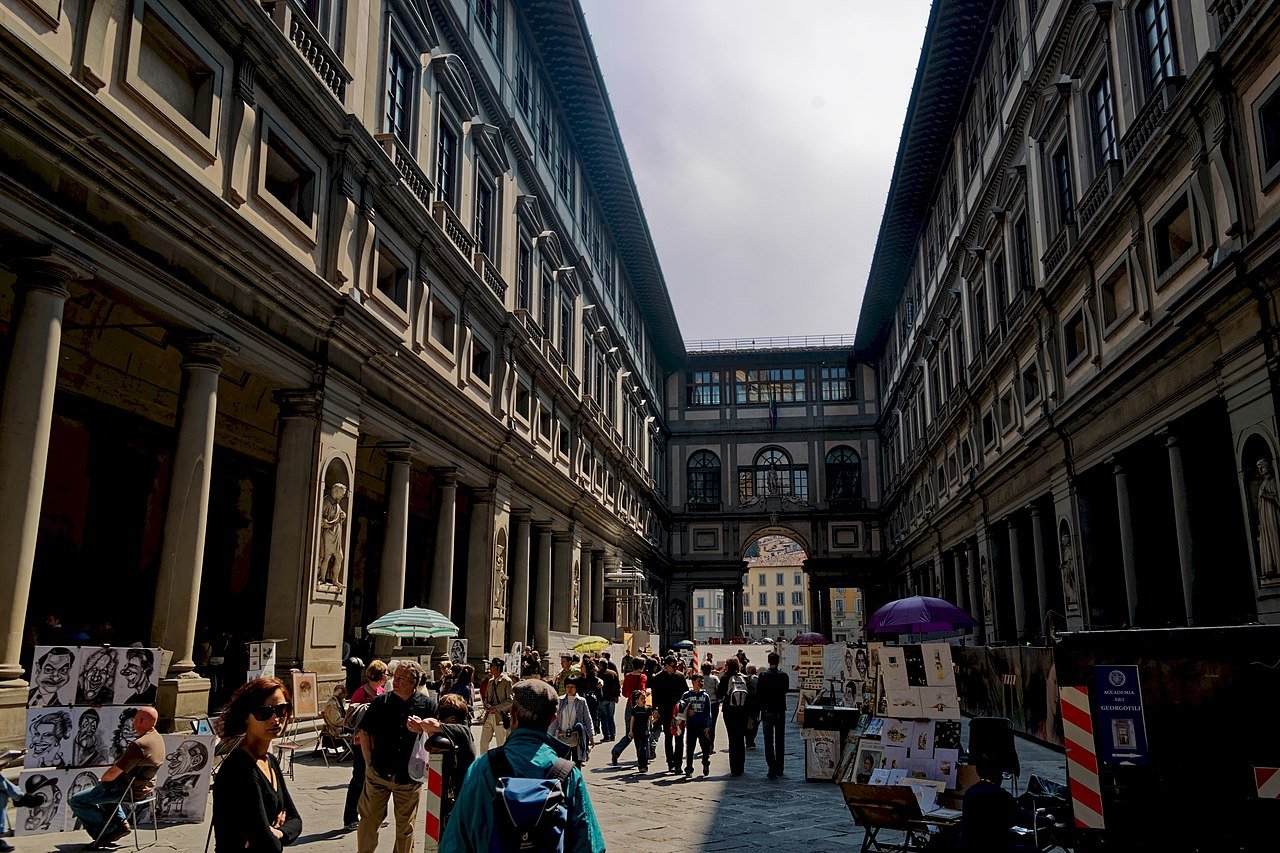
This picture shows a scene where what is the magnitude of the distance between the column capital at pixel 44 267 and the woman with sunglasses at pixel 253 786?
721 centimetres

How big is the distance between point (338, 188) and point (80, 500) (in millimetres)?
6379

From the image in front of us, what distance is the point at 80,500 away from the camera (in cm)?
1498

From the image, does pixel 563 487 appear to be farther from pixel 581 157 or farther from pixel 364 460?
pixel 581 157

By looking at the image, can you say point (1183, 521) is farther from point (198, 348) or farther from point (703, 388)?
point (703, 388)

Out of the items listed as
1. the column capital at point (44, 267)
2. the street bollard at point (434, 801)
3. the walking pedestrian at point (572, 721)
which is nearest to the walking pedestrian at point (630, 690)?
the walking pedestrian at point (572, 721)

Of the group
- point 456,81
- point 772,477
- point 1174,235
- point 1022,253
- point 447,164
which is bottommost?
point 1174,235

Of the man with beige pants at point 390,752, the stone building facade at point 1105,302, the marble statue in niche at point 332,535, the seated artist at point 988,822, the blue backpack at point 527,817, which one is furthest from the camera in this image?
Result: the marble statue in niche at point 332,535

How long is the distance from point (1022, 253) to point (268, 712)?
24.9 meters

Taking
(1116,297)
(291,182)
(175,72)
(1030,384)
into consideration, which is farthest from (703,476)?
(175,72)

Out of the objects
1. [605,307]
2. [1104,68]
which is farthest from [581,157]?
[1104,68]

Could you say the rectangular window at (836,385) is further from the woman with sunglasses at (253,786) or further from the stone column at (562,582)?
the woman with sunglasses at (253,786)

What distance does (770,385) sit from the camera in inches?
2346

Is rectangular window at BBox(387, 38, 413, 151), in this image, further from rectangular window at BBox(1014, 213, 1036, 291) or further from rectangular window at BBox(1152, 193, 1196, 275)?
rectangular window at BBox(1014, 213, 1036, 291)

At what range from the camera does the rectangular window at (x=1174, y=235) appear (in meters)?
15.6
